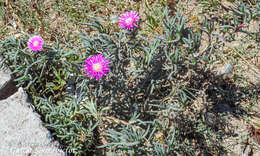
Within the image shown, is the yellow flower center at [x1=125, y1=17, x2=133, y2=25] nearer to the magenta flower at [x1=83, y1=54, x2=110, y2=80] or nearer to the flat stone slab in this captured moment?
the magenta flower at [x1=83, y1=54, x2=110, y2=80]

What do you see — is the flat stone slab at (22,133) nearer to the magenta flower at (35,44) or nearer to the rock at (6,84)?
the rock at (6,84)

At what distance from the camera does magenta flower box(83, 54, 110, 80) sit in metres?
2.03

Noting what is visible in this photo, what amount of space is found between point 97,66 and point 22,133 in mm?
930

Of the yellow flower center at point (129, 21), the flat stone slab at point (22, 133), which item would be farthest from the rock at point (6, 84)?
the yellow flower center at point (129, 21)

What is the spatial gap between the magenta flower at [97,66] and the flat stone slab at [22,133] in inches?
28.0

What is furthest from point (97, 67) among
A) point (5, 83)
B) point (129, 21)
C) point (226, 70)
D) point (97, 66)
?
point (226, 70)

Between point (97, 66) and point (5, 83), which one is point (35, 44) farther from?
point (97, 66)

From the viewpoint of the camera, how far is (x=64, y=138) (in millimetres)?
2365

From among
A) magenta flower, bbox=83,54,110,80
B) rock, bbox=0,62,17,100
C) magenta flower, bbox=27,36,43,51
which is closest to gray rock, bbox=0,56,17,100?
rock, bbox=0,62,17,100

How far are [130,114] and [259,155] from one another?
4.44ft

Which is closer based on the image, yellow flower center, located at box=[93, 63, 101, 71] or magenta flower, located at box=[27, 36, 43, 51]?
yellow flower center, located at box=[93, 63, 101, 71]

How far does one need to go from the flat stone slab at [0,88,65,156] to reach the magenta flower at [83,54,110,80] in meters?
0.71

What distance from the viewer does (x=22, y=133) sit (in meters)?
2.24

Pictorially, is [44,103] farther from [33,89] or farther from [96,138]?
[96,138]
